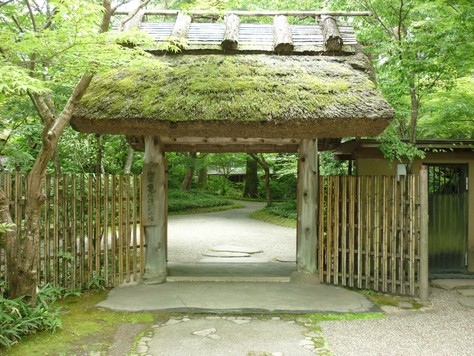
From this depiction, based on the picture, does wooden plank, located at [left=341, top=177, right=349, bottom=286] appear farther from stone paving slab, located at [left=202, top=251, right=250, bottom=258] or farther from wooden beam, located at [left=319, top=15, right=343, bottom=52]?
stone paving slab, located at [left=202, top=251, right=250, bottom=258]

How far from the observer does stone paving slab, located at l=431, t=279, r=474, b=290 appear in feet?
25.5

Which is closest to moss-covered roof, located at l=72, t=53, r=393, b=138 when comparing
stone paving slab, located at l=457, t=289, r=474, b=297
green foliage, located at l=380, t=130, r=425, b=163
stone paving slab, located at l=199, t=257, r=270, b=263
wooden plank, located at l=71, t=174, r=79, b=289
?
wooden plank, located at l=71, t=174, r=79, b=289

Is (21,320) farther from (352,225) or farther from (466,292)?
(466,292)

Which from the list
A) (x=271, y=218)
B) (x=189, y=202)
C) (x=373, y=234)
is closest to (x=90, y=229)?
(x=373, y=234)

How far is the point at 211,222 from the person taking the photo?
18.3 meters

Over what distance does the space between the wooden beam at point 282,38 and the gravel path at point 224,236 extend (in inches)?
195

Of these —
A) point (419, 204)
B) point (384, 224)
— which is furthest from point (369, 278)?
point (419, 204)

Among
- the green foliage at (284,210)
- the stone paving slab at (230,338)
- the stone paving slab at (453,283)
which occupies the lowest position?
the stone paving slab at (453,283)

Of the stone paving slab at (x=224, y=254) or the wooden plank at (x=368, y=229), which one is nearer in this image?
the wooden plank at (x=368, y=229)

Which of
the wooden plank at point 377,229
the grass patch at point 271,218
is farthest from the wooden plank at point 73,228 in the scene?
the grass patch at point 271,218

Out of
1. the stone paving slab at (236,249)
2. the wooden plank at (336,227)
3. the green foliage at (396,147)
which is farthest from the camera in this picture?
the stone paving slab at (236,249)

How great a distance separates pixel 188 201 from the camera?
22.6m

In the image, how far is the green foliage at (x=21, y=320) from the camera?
470 centimetres

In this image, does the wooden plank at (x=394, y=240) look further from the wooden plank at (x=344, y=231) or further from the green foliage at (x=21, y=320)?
the green foliage at (x=21, y=320)
